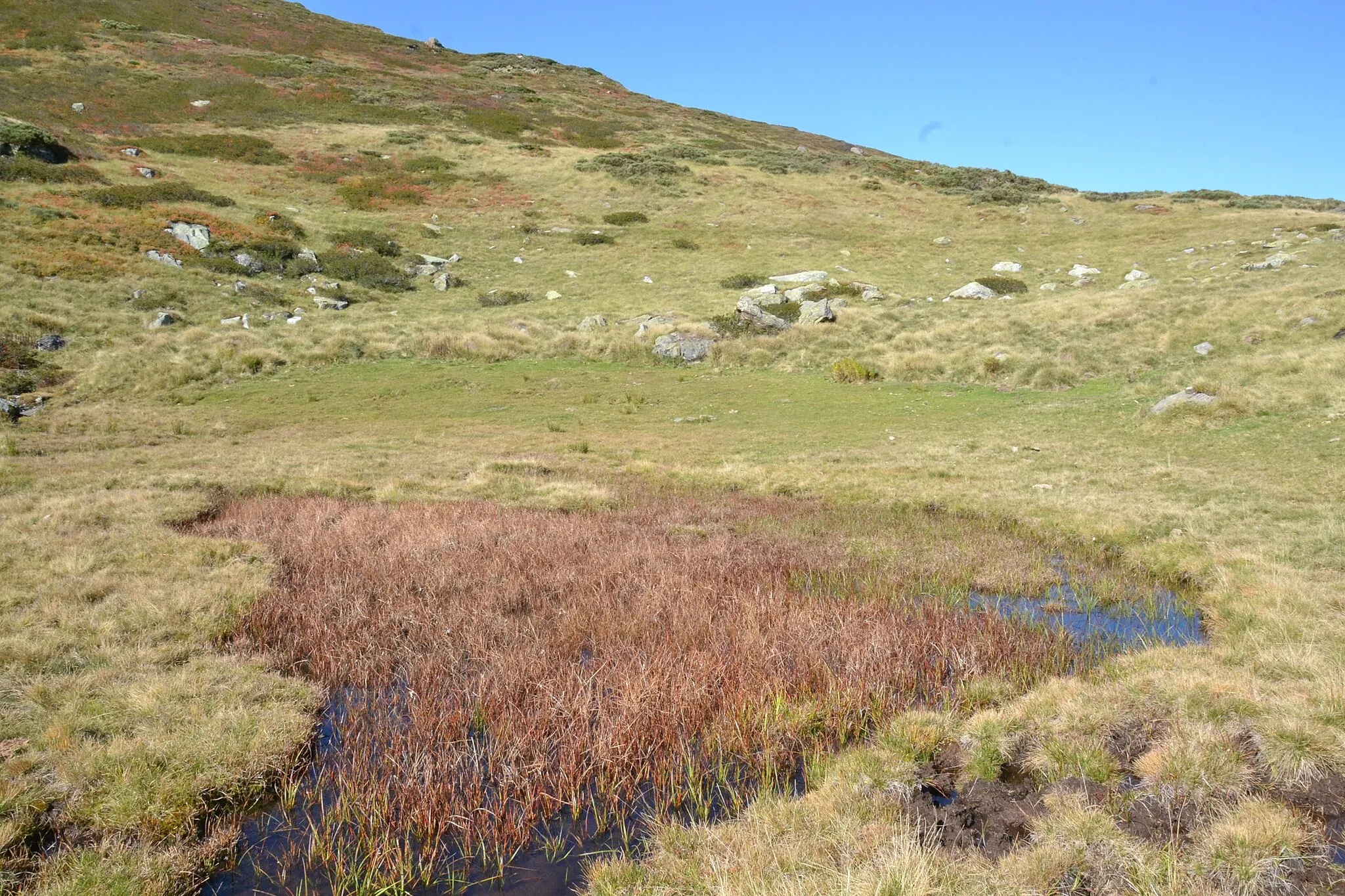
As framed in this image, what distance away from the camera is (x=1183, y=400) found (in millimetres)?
21703

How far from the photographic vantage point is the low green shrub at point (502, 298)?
4316 centimetres

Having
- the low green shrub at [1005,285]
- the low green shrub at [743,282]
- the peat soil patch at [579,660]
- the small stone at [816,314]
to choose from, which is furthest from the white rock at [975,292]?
the peat soil patch at [579,660]

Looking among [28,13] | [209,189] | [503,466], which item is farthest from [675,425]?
[28,13]

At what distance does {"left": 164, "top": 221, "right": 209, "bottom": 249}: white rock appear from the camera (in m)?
42.7

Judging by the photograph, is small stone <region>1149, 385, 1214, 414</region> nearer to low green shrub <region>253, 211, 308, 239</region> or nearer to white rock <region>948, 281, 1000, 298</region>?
white rock <region>948, 281, 1000, 298</region>

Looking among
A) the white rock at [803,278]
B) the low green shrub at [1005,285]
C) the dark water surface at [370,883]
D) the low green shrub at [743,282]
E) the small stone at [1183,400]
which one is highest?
the low green shrub at [1005,285]

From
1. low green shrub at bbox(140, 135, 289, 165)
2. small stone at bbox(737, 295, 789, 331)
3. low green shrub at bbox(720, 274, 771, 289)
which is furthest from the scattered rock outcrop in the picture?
low green shrub at bbox(140, 135, 289, 165)

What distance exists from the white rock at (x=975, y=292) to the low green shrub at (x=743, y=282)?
10961mm

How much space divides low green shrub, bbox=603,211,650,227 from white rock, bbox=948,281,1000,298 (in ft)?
81.9

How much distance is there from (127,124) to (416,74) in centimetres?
3573

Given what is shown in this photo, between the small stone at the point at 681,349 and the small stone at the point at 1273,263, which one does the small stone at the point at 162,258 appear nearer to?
the small stone at the point at 681,349

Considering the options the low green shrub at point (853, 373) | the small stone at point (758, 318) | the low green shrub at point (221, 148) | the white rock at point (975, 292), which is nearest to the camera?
the low green shrub at point (853, 373)

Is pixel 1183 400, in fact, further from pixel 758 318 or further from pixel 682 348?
pixel 682 348

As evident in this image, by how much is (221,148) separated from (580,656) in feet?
218
